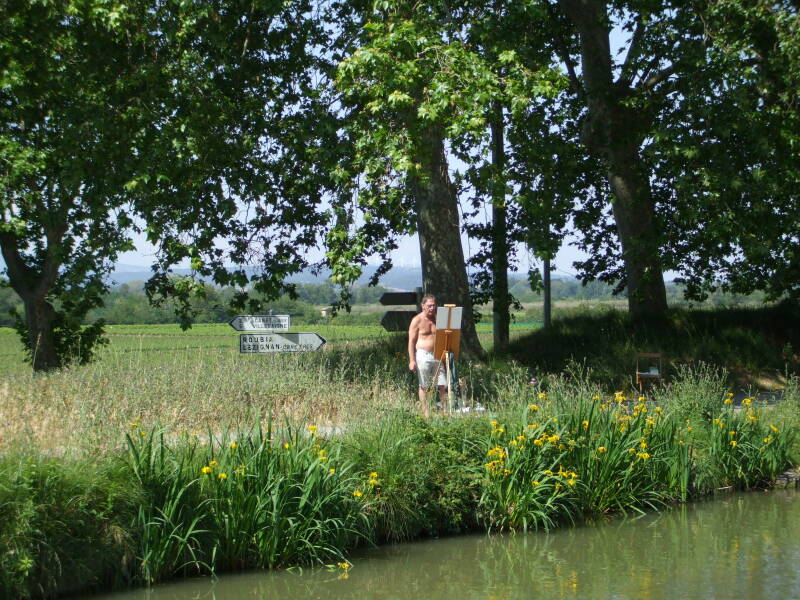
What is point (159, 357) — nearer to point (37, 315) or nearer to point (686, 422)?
point (37, 315)

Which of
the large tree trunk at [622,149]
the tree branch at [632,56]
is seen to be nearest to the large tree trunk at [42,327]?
the large tree trunk at [622,149]

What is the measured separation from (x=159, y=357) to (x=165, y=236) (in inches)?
82.9

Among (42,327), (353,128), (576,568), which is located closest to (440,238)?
(353,128)

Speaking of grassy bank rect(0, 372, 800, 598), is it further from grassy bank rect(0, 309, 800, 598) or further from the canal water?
the canal water

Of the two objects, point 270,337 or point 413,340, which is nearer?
point 413,340

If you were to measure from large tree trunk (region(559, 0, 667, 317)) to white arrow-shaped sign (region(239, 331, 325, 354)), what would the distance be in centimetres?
732

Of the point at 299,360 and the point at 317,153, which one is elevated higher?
the point at 317,153

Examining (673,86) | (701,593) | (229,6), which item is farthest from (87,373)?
(673,86)

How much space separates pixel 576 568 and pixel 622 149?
48.3 feet

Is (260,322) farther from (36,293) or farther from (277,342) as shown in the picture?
(36,293)

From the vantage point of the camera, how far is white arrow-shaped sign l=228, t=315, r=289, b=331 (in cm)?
1490

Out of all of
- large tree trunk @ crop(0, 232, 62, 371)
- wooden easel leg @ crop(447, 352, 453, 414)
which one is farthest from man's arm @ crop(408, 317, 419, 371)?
large tree trunk @ crop(0, 232, 62, 371)

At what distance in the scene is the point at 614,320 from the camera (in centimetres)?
2272

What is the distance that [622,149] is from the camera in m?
22.1
